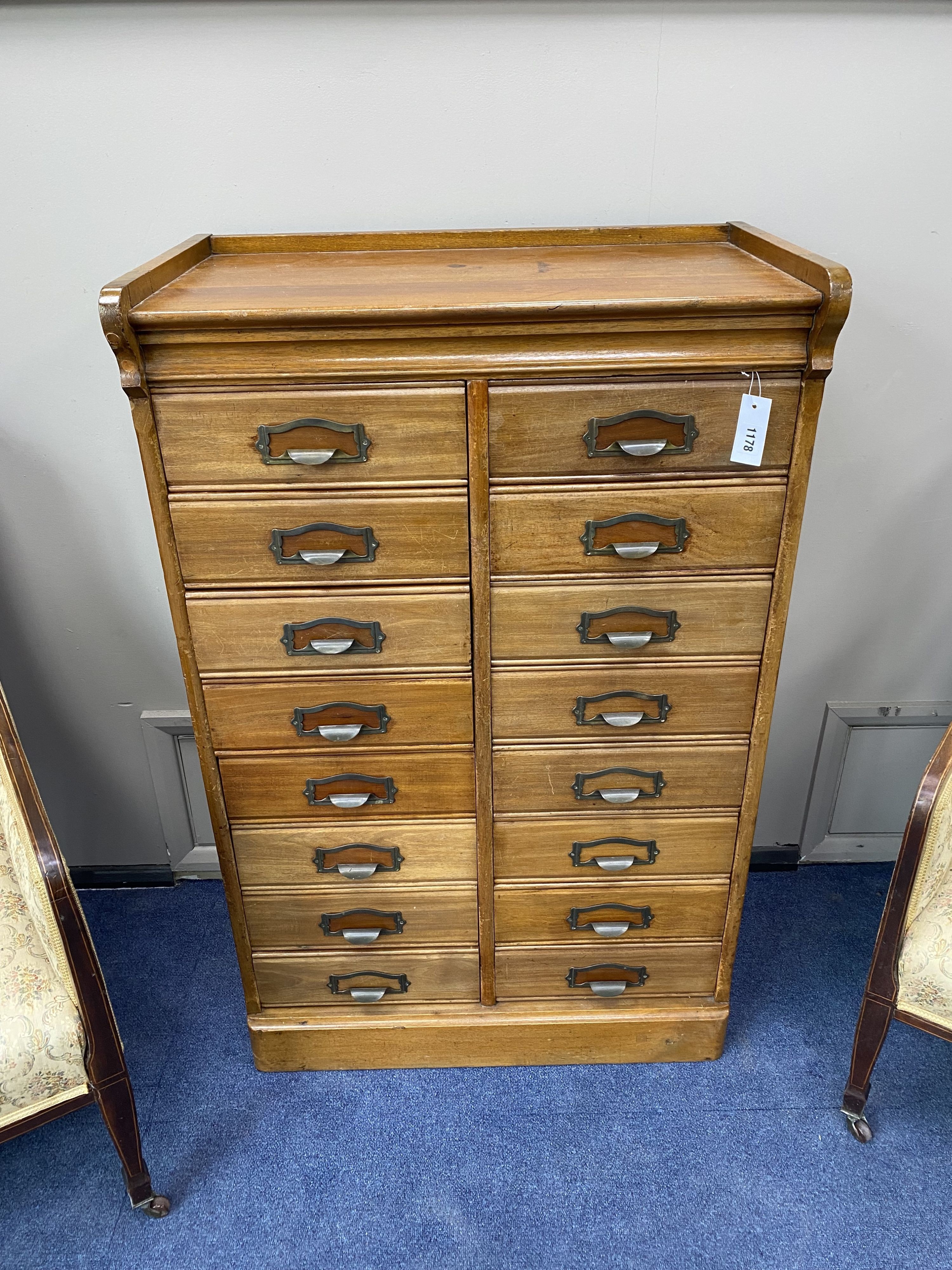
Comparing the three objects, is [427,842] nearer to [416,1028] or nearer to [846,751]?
[416,1028]

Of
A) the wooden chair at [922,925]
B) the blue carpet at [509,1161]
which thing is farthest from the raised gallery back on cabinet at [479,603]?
the wooden chair at [922,925]

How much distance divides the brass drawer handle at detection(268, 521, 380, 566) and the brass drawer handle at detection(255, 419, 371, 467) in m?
0.10

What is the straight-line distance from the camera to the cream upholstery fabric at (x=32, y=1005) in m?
1.32

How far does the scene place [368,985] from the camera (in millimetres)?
1734

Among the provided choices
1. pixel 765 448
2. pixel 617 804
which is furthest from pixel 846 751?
pixel 765 448

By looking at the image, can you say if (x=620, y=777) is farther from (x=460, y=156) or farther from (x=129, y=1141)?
(x=460, y=156)

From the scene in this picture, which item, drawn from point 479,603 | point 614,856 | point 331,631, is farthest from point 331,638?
point 614,856

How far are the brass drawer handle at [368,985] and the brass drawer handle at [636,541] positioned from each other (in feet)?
3.06

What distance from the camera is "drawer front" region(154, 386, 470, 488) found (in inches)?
50.4

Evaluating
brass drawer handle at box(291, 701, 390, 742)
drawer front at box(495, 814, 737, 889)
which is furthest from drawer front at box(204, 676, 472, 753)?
drawer front at box(495, 814, 737, 889)

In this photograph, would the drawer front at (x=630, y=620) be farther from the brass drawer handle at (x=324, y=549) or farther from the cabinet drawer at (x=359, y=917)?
the cabinet drawer at (x=359, y=917)

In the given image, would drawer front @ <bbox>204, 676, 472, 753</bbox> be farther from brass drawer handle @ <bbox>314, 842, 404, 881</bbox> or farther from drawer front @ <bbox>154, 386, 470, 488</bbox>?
drawer front @ <bbox>154, 386, 470, 488</bbox>

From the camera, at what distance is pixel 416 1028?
1.75 metres

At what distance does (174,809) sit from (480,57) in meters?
1.75
